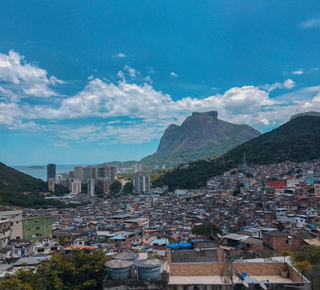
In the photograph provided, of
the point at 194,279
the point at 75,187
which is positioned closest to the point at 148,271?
the point at 194,279

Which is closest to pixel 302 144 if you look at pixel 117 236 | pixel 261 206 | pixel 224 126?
pixel 261 206

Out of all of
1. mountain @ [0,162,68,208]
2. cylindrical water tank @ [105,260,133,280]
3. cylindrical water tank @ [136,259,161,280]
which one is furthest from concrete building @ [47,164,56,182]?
cylindrical water tank @ [136,259,161,280]

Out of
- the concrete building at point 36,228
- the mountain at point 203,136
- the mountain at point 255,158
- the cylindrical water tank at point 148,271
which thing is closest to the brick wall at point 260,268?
the cylindrical water tank at point 148,271

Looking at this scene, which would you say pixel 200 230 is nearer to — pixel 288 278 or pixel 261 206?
pixel 261 206

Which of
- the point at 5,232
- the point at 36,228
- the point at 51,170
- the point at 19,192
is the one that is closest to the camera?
the point at 5,232

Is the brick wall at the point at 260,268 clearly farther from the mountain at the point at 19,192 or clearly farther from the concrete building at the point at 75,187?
the concrete building at the point at 75,187

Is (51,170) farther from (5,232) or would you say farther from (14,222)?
(5,232)
